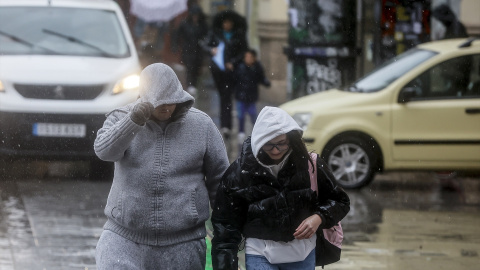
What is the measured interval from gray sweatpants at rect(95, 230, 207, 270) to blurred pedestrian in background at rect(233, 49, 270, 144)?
33.5 ft

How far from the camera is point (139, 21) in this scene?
25016 mm

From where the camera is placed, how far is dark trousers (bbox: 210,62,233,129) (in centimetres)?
1587

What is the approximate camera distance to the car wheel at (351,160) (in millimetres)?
11508

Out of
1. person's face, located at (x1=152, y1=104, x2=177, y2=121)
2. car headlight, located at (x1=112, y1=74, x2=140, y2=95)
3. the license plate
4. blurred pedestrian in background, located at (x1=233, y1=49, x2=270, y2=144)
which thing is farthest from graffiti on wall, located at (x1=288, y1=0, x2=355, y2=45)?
person's face, located at (x1=152, y1=104, x2=177, y2=121)

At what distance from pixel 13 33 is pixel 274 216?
7.84m

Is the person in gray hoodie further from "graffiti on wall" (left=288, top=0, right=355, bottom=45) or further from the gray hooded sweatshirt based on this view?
"graffiti on wall" (left=288, top=0, right=355, bottom=45)

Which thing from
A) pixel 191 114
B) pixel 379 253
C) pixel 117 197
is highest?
pixel 191 114

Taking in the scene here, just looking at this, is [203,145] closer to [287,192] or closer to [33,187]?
[287,192]

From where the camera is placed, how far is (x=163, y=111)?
4660 mm

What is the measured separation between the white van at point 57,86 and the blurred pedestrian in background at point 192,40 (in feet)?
23.8

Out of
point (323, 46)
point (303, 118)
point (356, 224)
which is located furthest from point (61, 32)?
point (323, 46)

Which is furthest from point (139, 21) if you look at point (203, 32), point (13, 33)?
point (13, 33)

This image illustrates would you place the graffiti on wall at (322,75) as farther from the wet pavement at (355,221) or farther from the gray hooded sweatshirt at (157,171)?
the gray hooded sweatshirt at (157,171)

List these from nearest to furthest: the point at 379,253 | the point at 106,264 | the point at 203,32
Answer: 1. the point at 106,264
2. the point at 379,253
3. the point at 203,32
